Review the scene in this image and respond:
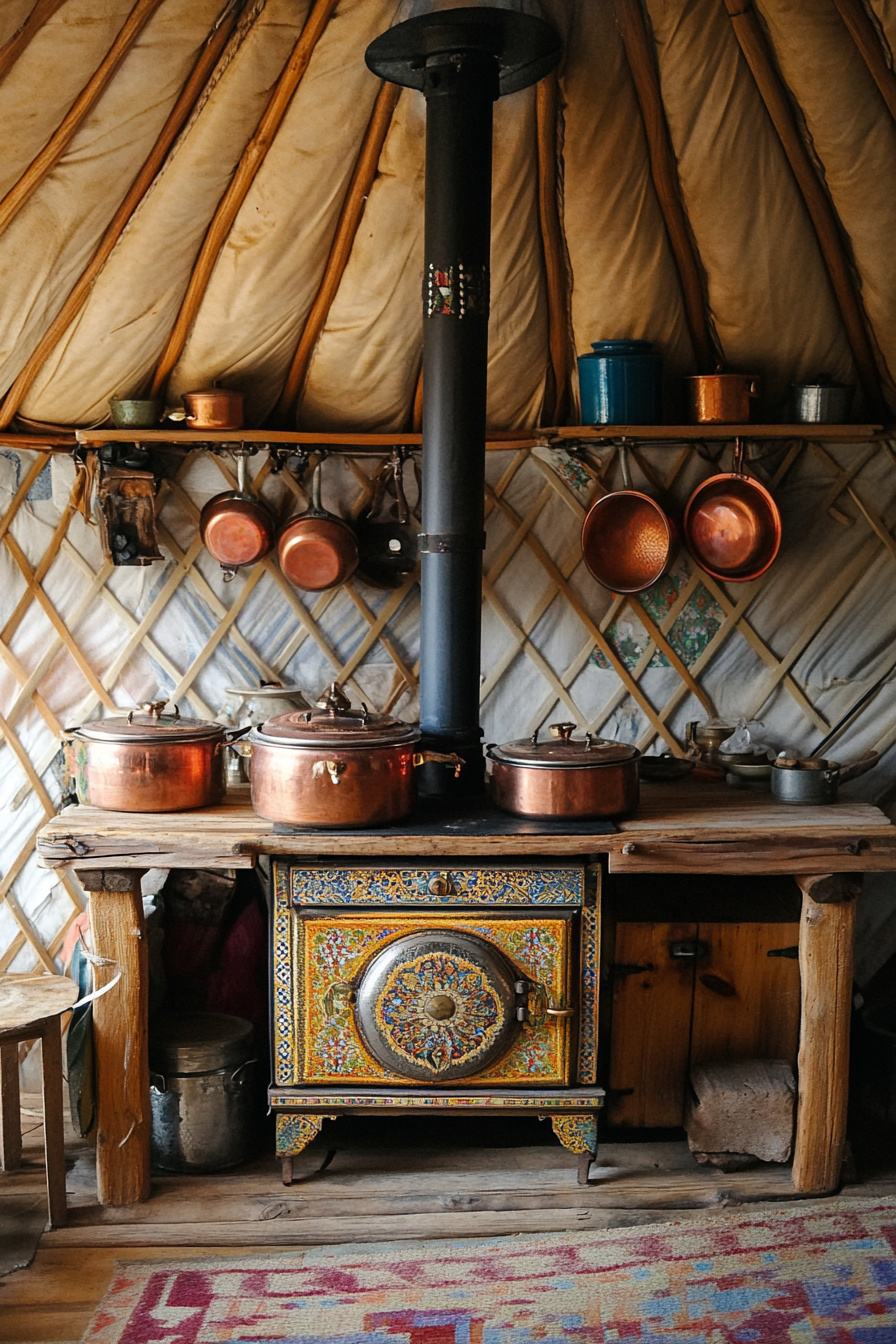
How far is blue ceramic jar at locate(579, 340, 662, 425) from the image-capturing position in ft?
10.1

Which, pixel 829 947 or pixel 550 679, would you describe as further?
pixel 550 679

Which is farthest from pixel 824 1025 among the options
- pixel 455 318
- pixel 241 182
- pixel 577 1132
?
pixel 241 182

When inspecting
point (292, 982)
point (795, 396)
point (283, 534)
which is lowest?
point (292, 982)

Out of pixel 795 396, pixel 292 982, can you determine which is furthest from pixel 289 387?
pixel 292 982

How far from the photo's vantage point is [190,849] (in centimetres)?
241

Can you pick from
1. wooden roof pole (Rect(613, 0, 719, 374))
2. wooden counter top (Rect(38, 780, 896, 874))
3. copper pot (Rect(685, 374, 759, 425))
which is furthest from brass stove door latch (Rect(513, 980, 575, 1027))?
wooden roof pole (Rect(613, 0, 719, 374))

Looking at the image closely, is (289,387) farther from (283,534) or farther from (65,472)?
(65,472)

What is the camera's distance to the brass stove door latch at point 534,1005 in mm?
2434

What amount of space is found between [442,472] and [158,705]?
30.9 inches

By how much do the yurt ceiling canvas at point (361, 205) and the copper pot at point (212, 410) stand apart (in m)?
0.13

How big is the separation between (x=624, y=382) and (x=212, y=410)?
1.05m

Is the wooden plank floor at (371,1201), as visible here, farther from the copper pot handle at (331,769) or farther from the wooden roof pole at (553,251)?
the wooden roof pole at (553,251)

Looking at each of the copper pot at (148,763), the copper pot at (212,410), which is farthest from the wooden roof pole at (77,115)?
the copper pot at (148,763)

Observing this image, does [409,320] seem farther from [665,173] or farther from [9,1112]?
[9,1112]
